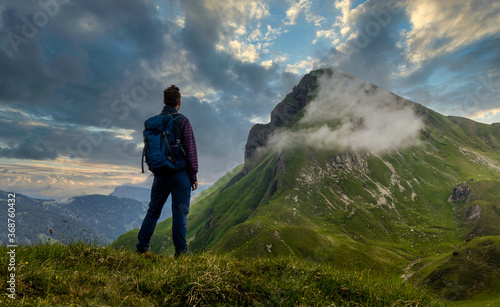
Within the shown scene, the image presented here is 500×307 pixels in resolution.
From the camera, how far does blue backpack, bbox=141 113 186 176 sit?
8695 mm

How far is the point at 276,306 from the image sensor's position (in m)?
4.95

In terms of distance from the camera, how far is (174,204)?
8984 millimetres

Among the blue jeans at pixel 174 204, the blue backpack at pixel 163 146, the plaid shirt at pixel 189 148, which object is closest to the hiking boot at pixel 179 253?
the blue jeans at pixel 174 204

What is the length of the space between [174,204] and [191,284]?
436cm

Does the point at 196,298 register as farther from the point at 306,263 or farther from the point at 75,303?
the point at 306,263

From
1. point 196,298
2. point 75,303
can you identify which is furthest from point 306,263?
point 75,303

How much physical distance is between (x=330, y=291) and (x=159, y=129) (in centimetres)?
731

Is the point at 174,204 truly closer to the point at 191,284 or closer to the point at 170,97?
the point at 170,97

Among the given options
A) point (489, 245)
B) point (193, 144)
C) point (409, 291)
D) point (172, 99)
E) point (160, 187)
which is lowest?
point (489, 245)

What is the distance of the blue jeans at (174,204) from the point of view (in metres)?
8.93

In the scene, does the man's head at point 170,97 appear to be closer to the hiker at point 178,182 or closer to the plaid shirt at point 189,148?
the hiker at point 178,182

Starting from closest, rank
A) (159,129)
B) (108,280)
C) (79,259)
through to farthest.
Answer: (108,280)
(79,259)
(159,129)

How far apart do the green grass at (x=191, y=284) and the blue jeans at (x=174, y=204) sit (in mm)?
2092

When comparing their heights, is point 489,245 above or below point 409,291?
below
